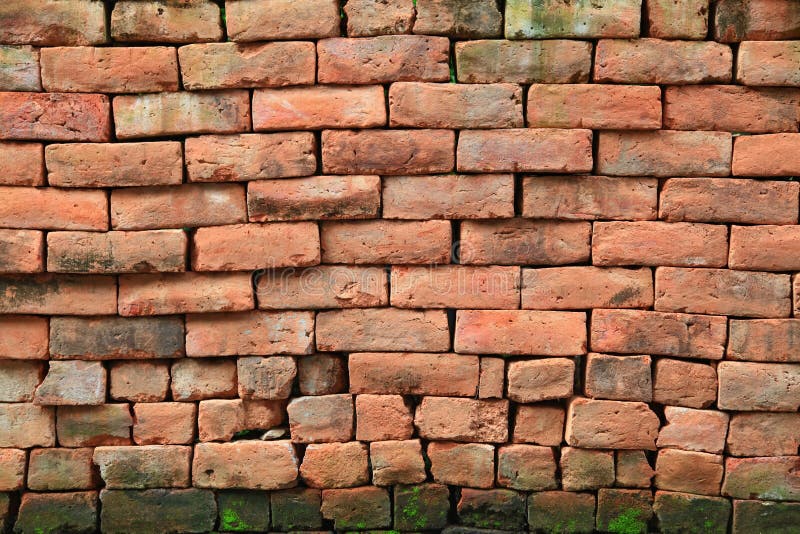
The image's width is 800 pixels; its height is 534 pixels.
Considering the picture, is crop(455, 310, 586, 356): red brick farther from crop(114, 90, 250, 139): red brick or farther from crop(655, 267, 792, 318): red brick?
crop(114, 90, 250, 139): red brick

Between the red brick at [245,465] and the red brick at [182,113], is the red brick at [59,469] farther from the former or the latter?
the red brick at [182,113]

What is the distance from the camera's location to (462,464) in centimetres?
430

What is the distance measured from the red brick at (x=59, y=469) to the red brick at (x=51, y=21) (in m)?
2.63

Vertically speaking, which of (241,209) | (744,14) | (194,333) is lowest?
(194,333)

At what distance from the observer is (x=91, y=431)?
4.32 metres

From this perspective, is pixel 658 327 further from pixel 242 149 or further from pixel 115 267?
pixel 115 267

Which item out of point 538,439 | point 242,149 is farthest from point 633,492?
point 242,149

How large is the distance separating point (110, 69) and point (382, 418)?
2771 mm

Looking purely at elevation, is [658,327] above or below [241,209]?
below

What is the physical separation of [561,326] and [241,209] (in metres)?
2.15

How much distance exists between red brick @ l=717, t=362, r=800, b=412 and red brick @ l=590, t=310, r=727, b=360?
0.48ft

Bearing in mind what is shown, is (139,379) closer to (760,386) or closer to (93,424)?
(93,424)

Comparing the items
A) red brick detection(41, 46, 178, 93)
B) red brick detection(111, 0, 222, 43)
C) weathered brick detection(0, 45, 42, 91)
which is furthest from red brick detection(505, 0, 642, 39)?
weathered brick detection(0, 45, 42, 91)

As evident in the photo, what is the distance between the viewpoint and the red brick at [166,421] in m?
4.29
